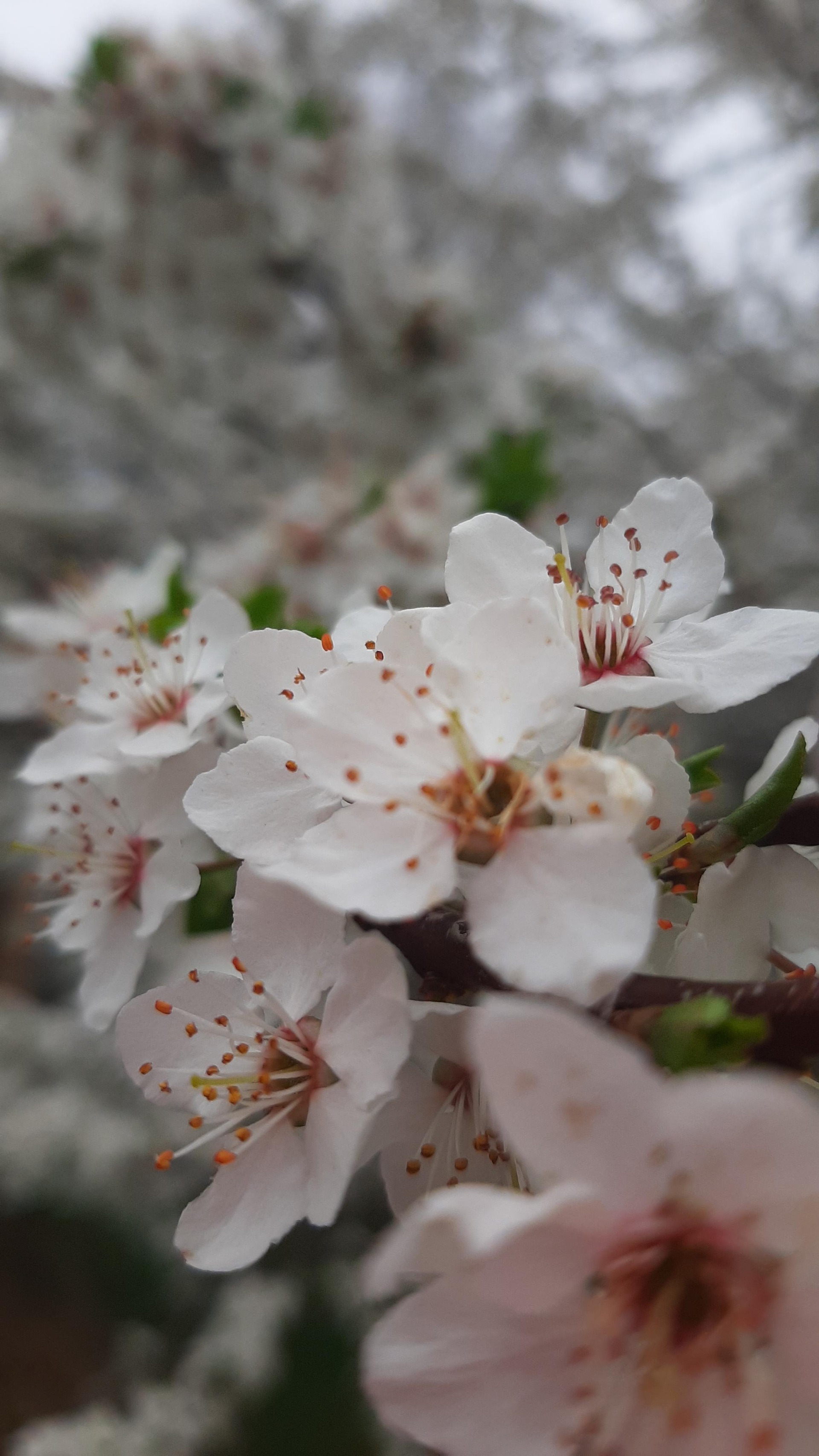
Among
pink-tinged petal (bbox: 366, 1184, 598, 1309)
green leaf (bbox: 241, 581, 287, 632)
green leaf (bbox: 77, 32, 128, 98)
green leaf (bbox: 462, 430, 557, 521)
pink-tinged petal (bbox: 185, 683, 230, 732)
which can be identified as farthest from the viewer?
green leaf (bbox: 77, 32, 128, 98)

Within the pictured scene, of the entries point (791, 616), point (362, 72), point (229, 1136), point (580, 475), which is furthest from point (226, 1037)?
point (362, 72)

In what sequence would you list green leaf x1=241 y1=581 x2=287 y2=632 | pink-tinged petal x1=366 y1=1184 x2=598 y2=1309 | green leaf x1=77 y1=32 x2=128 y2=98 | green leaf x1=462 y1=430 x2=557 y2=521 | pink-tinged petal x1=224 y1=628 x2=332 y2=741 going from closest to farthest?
1. pink-tinged petal x1=366 y1=1184 x2=598 y2=1309
2. pink-tinged petal x1=224 y1=628 x2=332 y2=741
3. green leaf x1=241 y1=581 x2=287 y2=632
4. green leaf x1=462 y1=430 x2=557 y2=521
5. green leaf x1=77 y1=32 x2=128 y2=98

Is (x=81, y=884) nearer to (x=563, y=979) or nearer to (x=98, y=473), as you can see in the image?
(x=563, y=979)

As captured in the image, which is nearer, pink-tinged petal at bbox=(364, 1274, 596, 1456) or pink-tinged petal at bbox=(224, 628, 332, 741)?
pink-tinged petal at bbox=(364, 1274, 596, 1456)

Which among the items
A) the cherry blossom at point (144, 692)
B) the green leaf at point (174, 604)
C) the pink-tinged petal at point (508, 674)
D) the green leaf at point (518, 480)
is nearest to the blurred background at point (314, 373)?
the green leaf at point (518, 480)

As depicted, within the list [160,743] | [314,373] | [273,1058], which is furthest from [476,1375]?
[314,373]

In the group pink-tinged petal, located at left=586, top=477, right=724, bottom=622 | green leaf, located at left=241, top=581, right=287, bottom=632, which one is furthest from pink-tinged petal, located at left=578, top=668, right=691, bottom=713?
green leaf, located at left=241, top=581, right=287, bottom=632

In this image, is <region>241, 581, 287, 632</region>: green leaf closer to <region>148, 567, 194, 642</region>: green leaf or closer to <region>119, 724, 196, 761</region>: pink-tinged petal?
<region>148, 567, 194, 642</region>: green leaf
